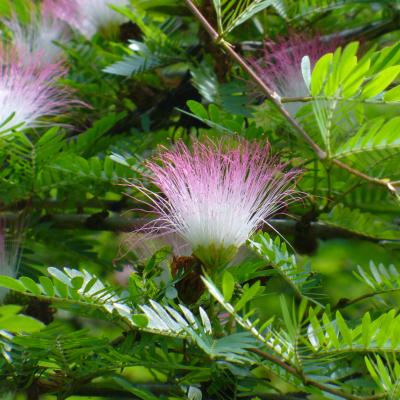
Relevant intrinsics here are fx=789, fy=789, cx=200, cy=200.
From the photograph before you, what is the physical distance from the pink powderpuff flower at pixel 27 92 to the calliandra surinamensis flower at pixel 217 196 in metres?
0.44

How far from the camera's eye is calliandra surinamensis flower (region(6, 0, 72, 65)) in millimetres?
2189

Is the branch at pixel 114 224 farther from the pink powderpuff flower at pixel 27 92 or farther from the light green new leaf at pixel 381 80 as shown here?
the light green new leaf at pixel 381 80

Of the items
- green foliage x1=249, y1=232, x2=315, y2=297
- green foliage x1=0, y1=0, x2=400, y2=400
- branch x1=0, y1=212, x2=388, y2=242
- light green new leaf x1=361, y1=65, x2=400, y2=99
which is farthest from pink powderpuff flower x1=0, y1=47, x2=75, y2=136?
light green new leaf x1=361, y1=65, x2=400, y2=99

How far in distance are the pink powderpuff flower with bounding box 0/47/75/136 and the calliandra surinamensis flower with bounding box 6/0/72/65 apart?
0.10 meters

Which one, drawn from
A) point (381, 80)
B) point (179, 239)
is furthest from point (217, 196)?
point (381, 80)

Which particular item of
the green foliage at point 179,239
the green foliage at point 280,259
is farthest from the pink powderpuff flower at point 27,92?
the green foliage at point 280,259

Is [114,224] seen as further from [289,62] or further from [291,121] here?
[291,121]

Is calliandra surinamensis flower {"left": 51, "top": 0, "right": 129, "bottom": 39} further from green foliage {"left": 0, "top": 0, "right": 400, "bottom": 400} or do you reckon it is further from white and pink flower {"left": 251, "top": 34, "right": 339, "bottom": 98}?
white and pink flower {"left": 251, "top": 34, "right": 339, "bottom": 98}

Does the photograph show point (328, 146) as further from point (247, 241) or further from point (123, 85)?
point (123, 85)

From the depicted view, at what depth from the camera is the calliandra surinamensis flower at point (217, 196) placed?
138cm

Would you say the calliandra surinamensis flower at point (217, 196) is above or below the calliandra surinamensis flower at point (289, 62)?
below

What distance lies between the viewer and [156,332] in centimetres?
124

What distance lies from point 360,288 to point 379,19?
4.22ft

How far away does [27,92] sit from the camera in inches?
73.0
